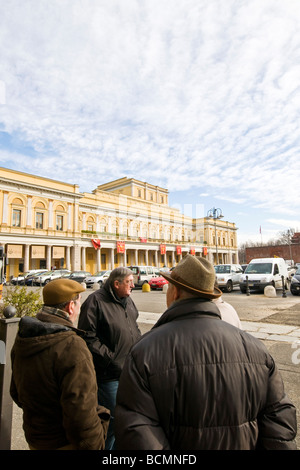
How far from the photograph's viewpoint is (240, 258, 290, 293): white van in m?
16.5

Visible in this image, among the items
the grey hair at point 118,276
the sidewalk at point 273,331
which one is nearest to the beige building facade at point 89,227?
the sidewalk at point 273,331

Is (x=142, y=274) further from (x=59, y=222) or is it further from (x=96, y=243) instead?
(x=59, y=222)

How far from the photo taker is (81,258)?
147 ft

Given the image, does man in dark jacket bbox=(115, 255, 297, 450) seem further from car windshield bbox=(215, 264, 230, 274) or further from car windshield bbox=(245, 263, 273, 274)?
car windshield bbox=(215, 264, 230, 274)

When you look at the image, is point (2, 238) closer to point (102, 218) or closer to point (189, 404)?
point (102, 218)

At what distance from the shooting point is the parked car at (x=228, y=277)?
18.3m

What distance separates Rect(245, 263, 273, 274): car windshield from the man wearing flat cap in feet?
55.9

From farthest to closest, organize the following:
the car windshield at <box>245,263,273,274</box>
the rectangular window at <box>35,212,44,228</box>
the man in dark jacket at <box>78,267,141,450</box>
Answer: the rectangular window at <box>35,212,44,228</box> → the car windshield at <box>245,263,273,274</box> → the man in dark jacket at <box>78,267,141,450</box>

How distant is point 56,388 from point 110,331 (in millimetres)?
1094

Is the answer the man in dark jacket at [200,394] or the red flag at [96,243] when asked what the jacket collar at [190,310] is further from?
the red flag at [96,243]

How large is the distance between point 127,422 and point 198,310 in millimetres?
608

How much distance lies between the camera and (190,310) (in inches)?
57.3

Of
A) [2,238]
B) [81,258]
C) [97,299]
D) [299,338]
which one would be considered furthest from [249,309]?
[81,258]

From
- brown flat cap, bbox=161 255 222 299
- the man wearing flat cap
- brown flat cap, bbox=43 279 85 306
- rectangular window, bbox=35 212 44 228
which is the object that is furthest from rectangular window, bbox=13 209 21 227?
brown flat cap, bbox=161 255 222 299
